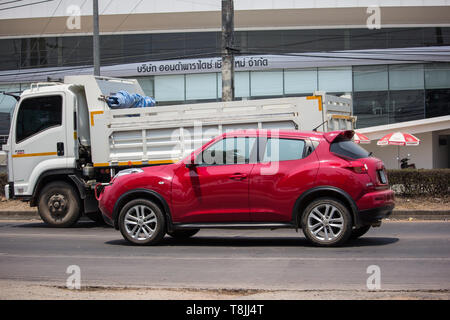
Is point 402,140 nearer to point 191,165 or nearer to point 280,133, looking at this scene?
point 280,133

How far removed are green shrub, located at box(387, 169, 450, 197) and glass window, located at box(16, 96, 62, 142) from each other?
886 cm

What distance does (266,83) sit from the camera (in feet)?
117

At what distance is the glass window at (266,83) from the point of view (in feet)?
117

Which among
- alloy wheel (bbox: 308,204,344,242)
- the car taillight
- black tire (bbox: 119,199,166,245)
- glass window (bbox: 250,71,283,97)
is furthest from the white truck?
glass window (bbox: 250,71,283,97)

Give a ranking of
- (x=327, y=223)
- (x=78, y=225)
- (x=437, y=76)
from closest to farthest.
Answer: (x=327, y=223)
(x=78, y=225)
(x=437, y=76)

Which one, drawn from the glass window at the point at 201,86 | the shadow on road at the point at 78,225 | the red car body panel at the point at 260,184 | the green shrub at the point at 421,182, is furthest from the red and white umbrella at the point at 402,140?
the red car body panel at the point at 260,184

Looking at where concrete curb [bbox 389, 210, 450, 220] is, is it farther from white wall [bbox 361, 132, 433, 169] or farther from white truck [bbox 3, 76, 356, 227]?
white wall [bbox 361, 132, 433, 169]

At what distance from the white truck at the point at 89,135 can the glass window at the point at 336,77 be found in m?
21.2

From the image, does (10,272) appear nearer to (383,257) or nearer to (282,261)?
(282,261)

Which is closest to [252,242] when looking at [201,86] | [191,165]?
[191,165]

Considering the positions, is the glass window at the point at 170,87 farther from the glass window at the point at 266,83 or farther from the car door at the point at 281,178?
the car door at the point at 281,178

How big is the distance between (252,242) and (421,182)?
784 centimetres

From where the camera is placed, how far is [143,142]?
536 inches

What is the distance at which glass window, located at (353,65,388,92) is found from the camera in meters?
35.2
